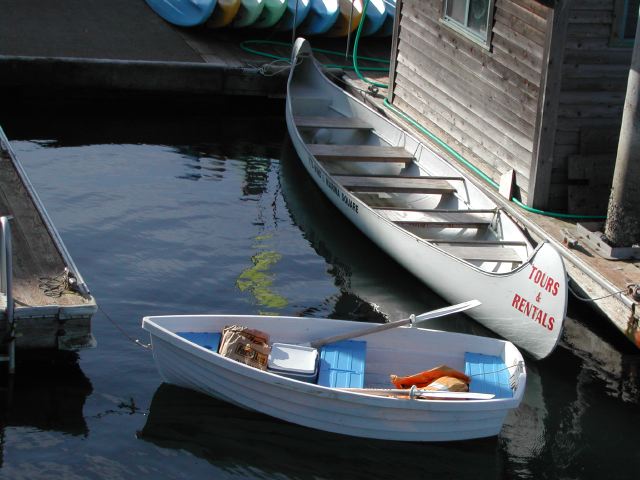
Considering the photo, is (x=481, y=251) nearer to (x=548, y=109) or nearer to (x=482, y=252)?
(x=482, y=252)

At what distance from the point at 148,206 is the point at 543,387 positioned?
19.6ft

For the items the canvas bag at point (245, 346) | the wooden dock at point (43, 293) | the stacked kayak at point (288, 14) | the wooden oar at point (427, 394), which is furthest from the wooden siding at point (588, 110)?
the stacked kayak at point (288, 14)

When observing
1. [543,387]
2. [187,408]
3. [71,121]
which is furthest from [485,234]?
[71,121]

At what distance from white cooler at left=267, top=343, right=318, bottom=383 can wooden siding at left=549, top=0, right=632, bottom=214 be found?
4.49 metres

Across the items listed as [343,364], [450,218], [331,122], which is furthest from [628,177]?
[331,122]

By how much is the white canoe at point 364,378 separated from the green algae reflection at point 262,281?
65.9 inches

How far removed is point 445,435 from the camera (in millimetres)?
9047

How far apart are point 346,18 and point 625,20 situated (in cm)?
810

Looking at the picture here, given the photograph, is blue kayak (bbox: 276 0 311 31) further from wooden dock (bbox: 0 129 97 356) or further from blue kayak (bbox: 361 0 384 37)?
wooden dock (bbox: 0 129 97 356)

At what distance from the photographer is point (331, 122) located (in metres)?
15.6

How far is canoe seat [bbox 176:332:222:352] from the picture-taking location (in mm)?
9461

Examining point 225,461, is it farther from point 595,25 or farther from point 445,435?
point 595,25

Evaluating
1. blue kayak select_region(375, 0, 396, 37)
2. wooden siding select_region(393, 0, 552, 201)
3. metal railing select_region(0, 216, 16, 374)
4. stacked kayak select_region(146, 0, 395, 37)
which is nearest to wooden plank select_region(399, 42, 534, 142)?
wooden siding select_region(393, 0, 552, 201)

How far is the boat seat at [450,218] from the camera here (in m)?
12.3
